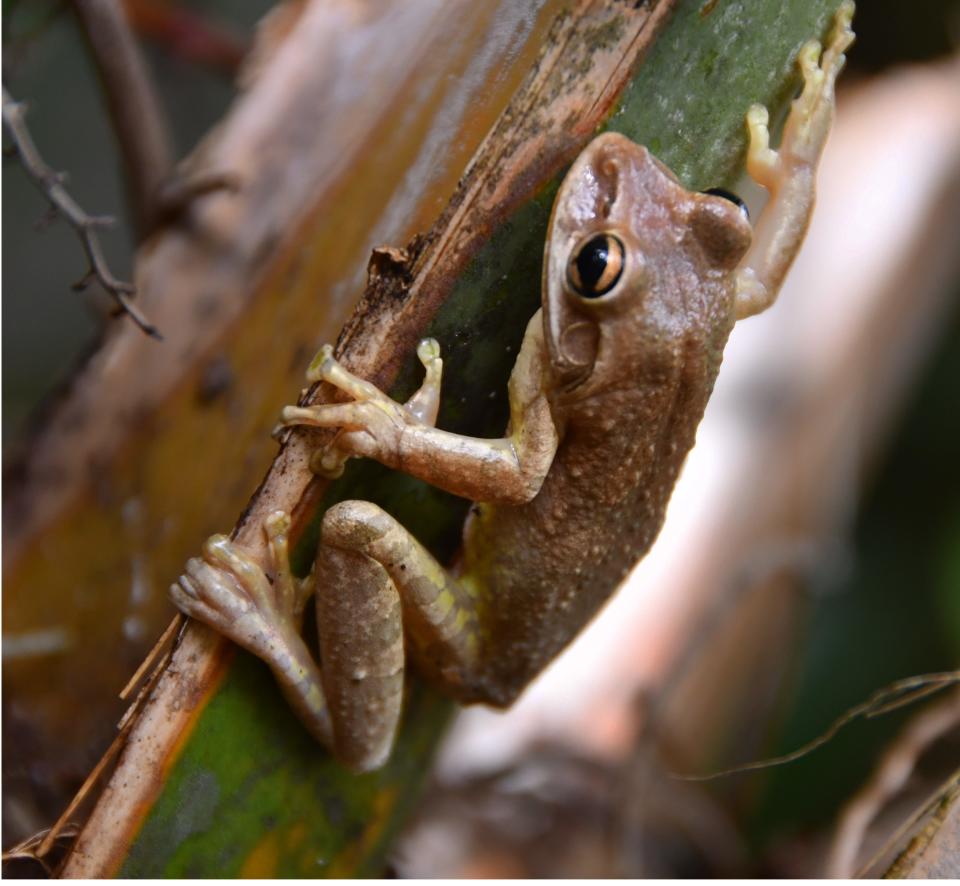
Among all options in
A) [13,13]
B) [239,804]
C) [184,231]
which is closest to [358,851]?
[239,804]

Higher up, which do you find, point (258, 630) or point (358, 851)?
point (258, 630)

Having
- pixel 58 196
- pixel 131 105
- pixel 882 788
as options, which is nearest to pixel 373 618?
pixel 58 196

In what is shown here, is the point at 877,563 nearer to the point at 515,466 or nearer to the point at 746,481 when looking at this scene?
the point at 746,481

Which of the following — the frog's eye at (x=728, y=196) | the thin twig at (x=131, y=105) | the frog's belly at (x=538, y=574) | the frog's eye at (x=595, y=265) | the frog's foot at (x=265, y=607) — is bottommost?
the frog's foot at (x=265, y=607)

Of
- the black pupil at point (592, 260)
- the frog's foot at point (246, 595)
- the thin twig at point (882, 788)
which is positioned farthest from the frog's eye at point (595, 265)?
the thin twig at point (882, 788)

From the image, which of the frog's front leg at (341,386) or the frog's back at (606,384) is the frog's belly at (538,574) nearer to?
the frog's back at (606,384)

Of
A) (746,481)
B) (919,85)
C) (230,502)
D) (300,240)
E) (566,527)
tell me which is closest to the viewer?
(566,527)

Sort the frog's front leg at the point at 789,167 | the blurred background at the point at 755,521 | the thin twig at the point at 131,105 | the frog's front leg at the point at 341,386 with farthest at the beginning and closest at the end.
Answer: the blurred background at the point at 755,521, the thin twig at the point at 131,105, the frog's front leg at the point at 789,167, the frog's front leg at the point at 341,386

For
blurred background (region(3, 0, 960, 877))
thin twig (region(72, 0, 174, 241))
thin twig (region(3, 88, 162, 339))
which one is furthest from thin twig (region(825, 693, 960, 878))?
thin twig (region(72, 0, 174, 241))
